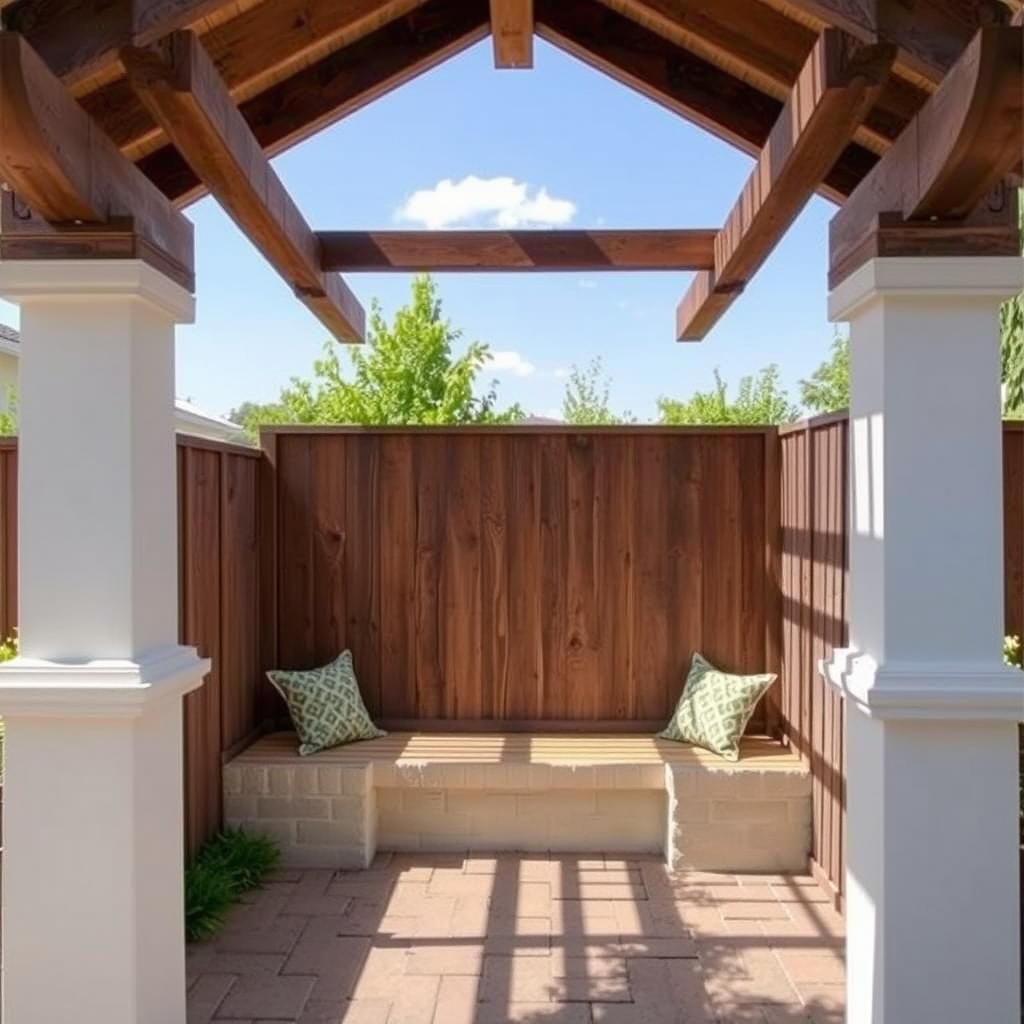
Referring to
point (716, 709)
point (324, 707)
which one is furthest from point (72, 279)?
point (716, 709)

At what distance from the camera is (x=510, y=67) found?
2.75 m

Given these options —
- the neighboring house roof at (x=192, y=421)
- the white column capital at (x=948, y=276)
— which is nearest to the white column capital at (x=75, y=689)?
the white column capital at (x=948, y=276)

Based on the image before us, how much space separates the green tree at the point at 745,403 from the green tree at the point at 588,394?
1.30 m

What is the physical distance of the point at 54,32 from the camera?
1833 mm

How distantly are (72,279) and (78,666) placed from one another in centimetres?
87

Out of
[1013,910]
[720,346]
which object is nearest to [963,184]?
[1013,910]

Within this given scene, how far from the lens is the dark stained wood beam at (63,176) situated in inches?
65.0

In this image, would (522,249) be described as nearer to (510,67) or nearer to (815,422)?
(510,67)

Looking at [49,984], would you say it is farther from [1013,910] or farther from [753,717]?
[753,717]

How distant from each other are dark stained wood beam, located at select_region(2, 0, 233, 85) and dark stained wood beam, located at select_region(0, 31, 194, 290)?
2.8 inches

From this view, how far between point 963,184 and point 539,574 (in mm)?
2909

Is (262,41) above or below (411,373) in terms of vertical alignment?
below

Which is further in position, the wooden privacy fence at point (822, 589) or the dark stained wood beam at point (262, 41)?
the wooden privacy fence at point (822, 589)

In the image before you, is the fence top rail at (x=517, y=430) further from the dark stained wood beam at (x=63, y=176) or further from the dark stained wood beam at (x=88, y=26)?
the dark stained wood beam at (x=88, y=26)
